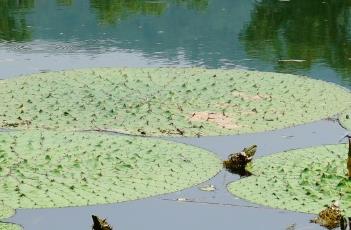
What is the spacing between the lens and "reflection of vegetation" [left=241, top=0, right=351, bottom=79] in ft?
28.8

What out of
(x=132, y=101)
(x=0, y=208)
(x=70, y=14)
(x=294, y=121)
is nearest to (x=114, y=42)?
(x=70, y=14)

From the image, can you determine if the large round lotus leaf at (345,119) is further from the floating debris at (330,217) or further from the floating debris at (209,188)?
the floating debris at (330,217)

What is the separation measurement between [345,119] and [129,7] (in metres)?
6.29

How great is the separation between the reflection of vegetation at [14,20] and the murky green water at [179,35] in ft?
0.04

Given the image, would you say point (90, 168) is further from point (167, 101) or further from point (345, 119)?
point (345, 119)

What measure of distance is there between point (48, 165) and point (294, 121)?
1998 mm

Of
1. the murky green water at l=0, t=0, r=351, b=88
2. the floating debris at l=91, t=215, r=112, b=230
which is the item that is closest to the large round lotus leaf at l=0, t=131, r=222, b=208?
the floating debris at l=91, t=215, r=112, b=230

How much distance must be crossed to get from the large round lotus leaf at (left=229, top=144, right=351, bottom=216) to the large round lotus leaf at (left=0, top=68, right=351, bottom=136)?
78cm

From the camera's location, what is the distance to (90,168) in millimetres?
5258

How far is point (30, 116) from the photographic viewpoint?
21.4ft

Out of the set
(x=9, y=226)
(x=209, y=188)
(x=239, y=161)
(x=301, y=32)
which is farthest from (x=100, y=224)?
(x=301, y=32)

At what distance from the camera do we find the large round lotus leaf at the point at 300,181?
475 centimetres

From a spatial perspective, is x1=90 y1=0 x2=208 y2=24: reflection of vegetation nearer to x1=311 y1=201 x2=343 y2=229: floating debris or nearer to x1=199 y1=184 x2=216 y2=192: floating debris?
x1=199 y1=184 x2=216 y2=192: floating debris

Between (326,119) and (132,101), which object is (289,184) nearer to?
(326,119)
